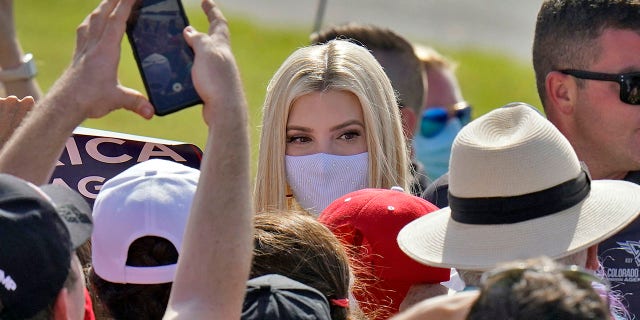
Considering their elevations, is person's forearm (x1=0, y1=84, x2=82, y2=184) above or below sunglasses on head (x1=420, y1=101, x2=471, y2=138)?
above

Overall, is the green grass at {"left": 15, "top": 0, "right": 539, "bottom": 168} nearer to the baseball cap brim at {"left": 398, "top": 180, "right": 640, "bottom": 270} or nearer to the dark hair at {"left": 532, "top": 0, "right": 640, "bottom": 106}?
the dark hair at {"left": 532, "top": 0, "right": 640, "bottom": 106}

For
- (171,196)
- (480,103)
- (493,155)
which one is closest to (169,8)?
(171,196)

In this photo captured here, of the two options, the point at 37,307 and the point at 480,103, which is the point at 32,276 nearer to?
the point at 37,307

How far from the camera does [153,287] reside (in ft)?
9.33

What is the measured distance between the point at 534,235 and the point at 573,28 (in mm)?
1868

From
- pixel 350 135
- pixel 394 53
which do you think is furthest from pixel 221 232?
pixel 394 53

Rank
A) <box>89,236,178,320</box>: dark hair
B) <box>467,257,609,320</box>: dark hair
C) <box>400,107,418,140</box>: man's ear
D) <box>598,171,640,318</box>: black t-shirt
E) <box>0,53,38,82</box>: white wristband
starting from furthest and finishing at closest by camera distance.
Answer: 1. <box>400,107,418,140</box>: man's ear
2. <box>0,53,38,82</box>: white wristband
3. <box>598,171,640,318</box>: black t-shirt
4. <box>89,236,178,320</box>: dark hair
5. <box>467,257,609,320</box>: dark hair

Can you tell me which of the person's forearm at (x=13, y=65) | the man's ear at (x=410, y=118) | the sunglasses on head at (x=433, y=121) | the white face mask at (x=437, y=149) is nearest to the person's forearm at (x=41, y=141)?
the person's forearm at (x=13, y=65)

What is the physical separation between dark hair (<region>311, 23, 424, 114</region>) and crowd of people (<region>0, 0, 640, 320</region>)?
184 cm

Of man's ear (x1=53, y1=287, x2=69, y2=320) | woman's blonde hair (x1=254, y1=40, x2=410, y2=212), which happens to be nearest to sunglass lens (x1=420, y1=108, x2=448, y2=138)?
woman's blonde hair (x1=254, y1=40, x2=410, y2=212)

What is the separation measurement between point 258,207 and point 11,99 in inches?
43.6

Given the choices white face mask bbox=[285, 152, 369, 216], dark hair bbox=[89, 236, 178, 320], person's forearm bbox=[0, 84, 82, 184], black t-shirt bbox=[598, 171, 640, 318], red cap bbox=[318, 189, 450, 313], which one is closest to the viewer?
person's forearm bbox=[0, 84, 82, 184]

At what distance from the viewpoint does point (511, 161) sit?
2.96 metres

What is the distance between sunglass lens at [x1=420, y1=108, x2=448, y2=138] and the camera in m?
7.70
